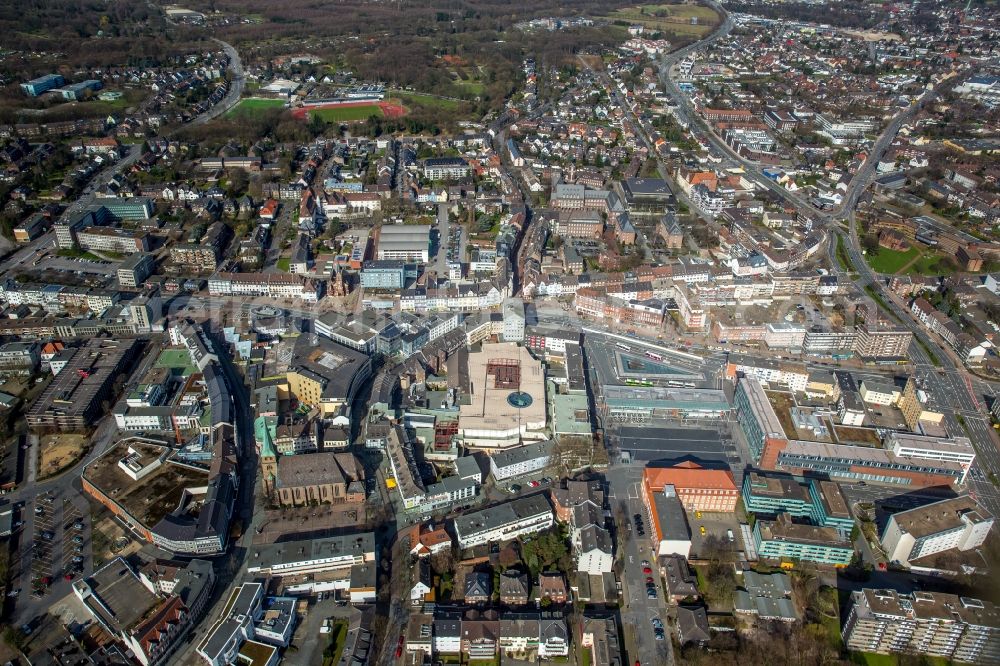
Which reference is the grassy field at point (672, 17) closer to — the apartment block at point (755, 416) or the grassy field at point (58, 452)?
the apartment block at point (755, 416)

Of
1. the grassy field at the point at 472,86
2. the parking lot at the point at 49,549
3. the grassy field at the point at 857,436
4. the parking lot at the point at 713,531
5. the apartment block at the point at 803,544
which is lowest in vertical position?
the parking lot at the point at 49,549

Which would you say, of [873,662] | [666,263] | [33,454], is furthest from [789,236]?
[33,454]

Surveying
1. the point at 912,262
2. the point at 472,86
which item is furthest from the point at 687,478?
the point at 472,86

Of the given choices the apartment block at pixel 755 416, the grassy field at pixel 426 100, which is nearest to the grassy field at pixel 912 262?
the apartment block at pixel 755 416

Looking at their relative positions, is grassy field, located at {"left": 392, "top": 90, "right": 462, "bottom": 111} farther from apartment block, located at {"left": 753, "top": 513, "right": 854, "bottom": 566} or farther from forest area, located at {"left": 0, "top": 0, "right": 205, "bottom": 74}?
apartment block, located at {"left": 753, "top": 513, "right": 854, "bottom": 566}

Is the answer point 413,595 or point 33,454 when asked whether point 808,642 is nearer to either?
point 413,595

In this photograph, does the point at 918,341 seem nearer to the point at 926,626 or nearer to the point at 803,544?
the point at 803,544
